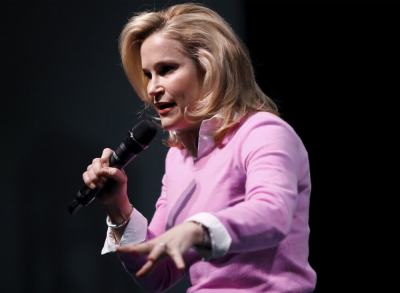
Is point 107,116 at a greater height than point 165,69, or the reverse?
point 165,69

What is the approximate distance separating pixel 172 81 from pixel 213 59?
0.30 ft

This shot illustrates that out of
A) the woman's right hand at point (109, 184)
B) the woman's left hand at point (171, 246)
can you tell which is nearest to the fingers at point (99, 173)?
the woman's right hand at point (109, 184)

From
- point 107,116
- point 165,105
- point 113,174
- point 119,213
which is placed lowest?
point 107,116

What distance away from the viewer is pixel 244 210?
3.02ft

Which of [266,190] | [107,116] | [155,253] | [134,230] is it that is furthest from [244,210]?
[107,116]

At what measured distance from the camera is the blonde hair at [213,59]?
126 cm

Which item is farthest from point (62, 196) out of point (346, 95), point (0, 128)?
point (346, 95)

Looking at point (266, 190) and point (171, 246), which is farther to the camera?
point (266, 190)

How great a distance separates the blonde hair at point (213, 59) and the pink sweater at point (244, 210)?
0.10ft

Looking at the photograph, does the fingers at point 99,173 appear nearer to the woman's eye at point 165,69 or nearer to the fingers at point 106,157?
the fingers at point 106,157

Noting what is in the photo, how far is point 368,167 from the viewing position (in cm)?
205

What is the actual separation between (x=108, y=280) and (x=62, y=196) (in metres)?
0.32

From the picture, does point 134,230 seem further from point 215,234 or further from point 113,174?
point 215,234

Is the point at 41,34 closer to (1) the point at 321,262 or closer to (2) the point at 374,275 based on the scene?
(1) the point at 321,262
